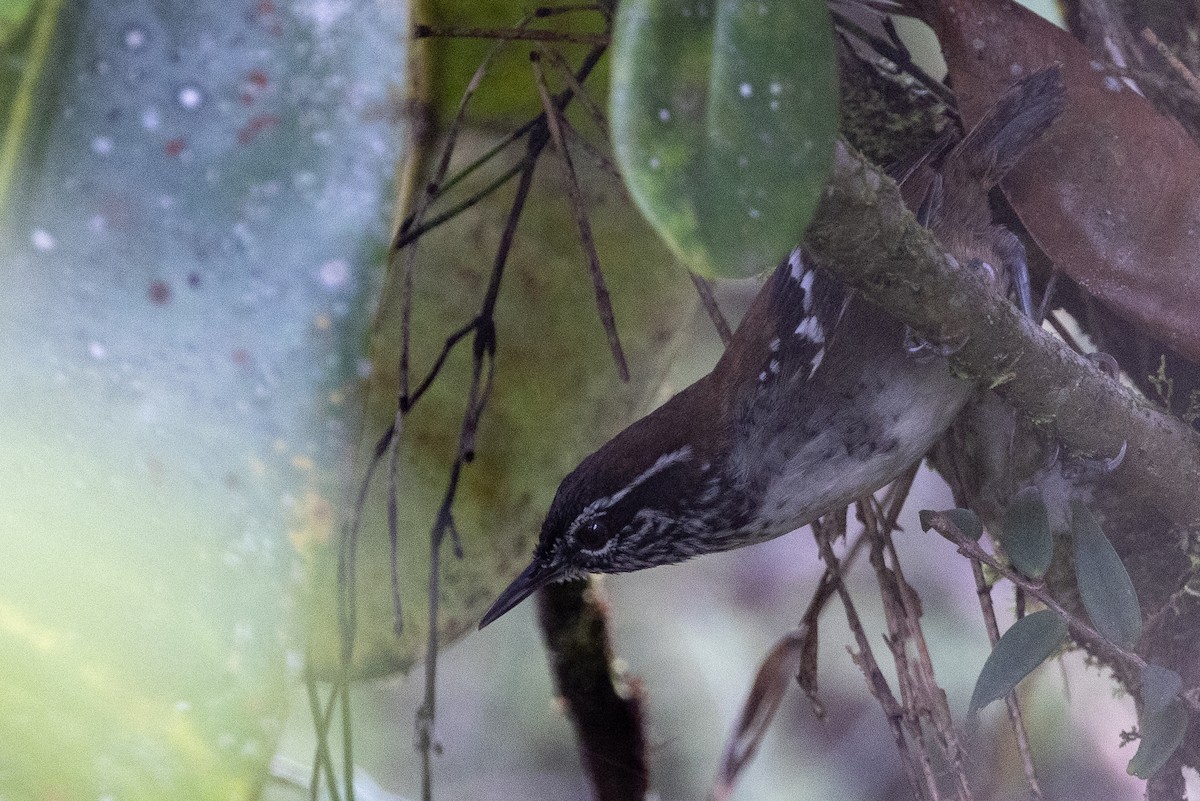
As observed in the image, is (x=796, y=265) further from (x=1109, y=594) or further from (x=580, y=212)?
(x=1109, y=594)

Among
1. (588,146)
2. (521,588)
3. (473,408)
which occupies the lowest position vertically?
(521,588)

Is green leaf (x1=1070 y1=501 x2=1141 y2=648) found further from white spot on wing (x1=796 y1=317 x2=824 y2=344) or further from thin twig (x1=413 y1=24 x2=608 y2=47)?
thin twig (x1=413 y1=24 x2=608 y2=47)

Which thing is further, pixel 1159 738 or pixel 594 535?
pixel 594 535

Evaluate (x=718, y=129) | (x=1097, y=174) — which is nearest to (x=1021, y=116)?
(x=1097, y=174)

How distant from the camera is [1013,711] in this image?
0.83m

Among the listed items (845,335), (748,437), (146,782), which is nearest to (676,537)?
(748,437)

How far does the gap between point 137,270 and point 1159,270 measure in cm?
69

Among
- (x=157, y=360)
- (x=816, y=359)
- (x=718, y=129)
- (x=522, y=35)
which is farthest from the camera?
(x=816, y=359)

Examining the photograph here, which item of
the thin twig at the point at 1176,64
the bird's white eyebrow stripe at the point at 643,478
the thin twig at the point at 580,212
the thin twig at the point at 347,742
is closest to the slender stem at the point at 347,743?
the thin twig at the point at 347,742

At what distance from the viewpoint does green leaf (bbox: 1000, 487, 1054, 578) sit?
Result: 78 centimetres

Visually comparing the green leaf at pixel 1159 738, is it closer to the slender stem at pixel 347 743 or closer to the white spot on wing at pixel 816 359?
the white spot on wing at pixel 816 359

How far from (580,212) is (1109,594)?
0.48 m

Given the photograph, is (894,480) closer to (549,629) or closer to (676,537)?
(676,537)

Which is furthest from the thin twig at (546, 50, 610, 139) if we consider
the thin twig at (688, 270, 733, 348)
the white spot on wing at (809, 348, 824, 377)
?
the white spot on wing at (809, 348, 824, 377)
